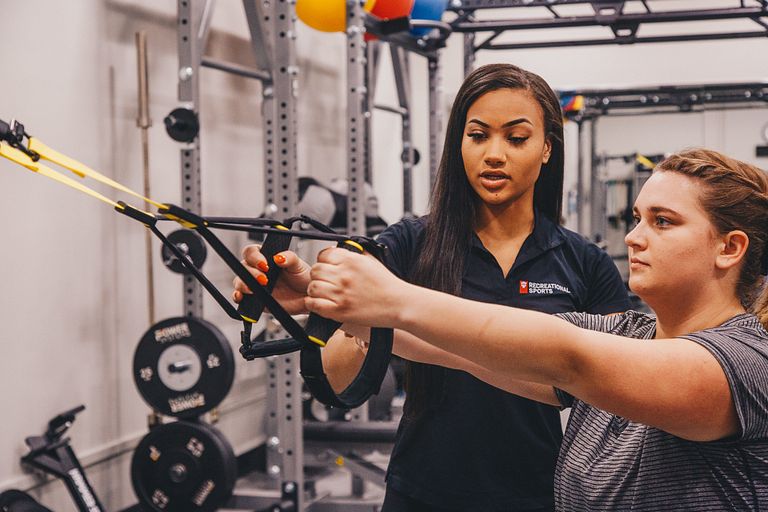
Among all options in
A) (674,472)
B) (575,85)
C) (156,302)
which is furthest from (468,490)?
(575,85)

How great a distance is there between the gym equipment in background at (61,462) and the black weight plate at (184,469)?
0.31 metres

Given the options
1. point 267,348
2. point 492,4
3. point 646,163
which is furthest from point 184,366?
point 646,163

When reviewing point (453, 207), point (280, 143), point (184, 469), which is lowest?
point (184, 469)

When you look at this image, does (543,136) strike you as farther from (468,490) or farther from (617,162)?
(617,162)

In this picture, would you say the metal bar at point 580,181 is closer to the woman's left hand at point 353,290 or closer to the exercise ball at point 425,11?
the exercise ball at point 425,11

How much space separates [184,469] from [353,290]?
2556mm

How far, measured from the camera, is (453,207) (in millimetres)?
1802

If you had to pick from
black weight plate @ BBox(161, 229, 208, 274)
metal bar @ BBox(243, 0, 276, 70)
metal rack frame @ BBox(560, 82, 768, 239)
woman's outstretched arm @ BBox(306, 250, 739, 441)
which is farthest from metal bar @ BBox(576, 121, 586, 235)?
woman's outstretched arm @ BBox(306, 250, 739, 441)

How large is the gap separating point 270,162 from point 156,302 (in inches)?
33.5

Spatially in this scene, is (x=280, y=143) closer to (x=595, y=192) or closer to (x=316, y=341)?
(x=316, y=341)

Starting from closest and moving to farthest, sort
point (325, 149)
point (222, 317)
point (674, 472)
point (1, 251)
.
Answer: point (674, 472), point (1, 251), point (222, 317), point (325, 149)

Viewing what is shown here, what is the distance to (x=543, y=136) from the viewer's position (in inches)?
71.9

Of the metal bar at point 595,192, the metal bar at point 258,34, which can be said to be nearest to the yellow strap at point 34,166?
the metal bar at point 258,34

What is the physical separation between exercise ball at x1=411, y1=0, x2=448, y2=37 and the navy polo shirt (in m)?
3.59
